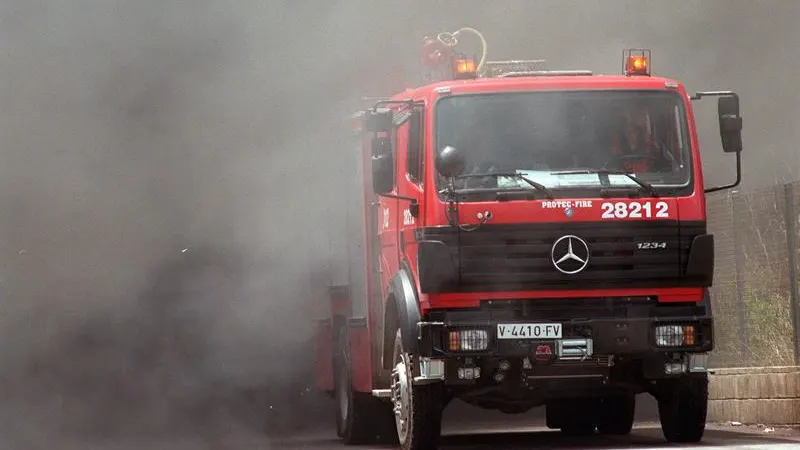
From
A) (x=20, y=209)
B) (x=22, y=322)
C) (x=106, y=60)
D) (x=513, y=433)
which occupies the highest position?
(x=106, y=60)

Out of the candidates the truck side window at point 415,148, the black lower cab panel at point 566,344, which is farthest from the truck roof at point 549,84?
the black lower cab panel at point 566,344

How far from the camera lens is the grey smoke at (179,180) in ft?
55.2

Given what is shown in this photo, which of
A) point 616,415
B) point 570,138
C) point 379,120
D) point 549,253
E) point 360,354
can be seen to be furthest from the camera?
point 616,415

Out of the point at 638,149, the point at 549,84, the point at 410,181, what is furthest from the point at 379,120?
the point at 638,149

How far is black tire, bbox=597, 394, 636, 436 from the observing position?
1480cm

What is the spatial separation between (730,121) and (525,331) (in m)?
2.08

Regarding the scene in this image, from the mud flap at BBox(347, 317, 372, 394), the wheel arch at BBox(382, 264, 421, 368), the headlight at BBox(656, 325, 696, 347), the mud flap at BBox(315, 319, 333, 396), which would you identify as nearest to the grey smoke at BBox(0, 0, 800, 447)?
the mud flap at BBox(315, 319, 333, 396)

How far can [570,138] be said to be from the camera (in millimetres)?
12102

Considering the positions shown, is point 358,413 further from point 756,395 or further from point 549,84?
point 549,84

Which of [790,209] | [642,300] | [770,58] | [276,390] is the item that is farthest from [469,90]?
[770,58]

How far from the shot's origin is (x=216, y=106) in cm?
1794

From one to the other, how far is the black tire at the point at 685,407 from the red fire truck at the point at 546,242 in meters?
0.01

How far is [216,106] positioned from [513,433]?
14.6 feet

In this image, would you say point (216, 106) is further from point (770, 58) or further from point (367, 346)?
point (770, 58)
